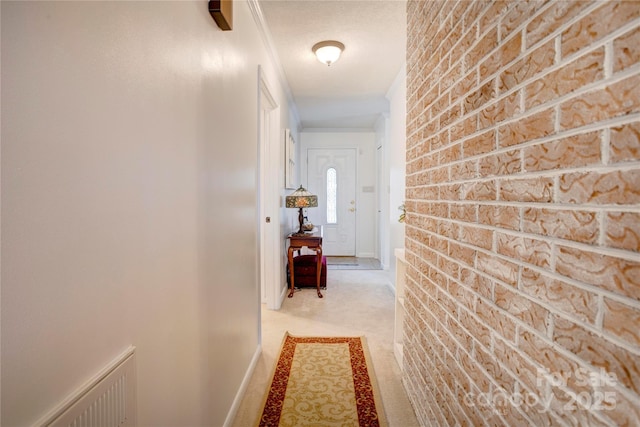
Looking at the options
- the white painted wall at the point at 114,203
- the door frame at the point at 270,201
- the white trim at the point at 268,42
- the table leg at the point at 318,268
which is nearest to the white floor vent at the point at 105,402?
the white painted wall at the point at 114,203

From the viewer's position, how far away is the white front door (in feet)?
19.4

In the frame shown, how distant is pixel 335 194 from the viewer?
5973mm

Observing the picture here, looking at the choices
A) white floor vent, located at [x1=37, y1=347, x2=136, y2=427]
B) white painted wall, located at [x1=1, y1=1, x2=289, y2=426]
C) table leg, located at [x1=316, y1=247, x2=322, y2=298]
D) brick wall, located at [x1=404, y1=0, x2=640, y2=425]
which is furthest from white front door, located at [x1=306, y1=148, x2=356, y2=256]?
white floor vent, located at [x1=37, y1=347, x2=136, y2=427]

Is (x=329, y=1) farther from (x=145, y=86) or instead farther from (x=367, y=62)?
(x=145, y=86)

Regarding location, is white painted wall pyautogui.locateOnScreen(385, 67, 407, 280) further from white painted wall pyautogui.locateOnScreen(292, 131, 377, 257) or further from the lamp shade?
white painted wall pyautogui.locateOnScreen(292, 131, 377, 257)

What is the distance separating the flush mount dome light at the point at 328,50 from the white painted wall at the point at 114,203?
1.34 m

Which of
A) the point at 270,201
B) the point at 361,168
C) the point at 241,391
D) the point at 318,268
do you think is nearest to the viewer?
the point at 241,391

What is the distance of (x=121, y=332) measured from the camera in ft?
2.42

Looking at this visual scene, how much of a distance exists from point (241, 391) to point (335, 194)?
4.49 meters

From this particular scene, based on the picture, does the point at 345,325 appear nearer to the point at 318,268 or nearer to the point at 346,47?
the point at 318,268

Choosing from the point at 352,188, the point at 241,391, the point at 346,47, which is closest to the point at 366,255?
the point at 352,188

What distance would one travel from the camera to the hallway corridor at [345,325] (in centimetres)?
174

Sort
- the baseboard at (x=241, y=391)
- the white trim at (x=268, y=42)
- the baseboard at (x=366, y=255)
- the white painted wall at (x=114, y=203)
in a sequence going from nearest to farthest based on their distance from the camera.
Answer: the white painted wall at (x=114, y=203) < the baseboard at (x=241, y=391) < the white trim at (x=268, y=42) < the baseboard at (x=366, y=255)

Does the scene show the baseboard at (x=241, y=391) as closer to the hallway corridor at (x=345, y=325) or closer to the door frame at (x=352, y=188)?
the hallway corridor at (x=345, y=325)
